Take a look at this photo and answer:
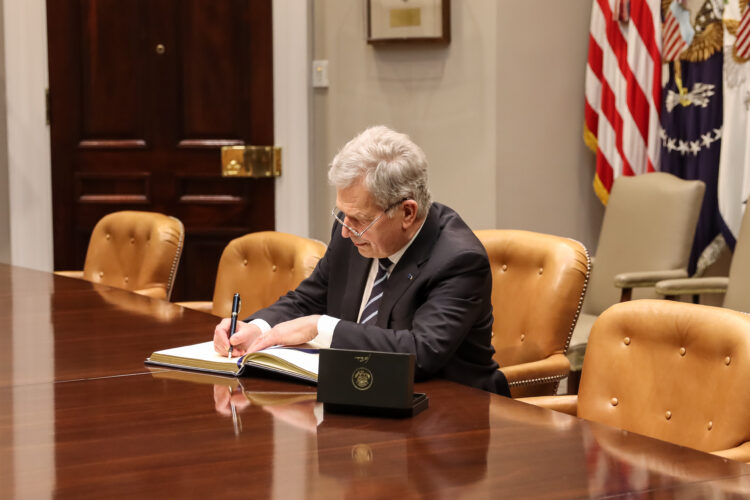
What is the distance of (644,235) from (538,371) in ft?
5.88

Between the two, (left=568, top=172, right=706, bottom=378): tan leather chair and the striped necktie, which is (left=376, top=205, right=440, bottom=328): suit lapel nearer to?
the striped necktie

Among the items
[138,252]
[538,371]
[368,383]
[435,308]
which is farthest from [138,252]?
[368,383]

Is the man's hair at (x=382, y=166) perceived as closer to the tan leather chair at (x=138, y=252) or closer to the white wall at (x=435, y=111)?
the tan leather chair at (x=138, y=252)

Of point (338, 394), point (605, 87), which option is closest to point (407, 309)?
point (338, 394)

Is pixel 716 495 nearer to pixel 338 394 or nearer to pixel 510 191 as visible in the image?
pixel 338 394

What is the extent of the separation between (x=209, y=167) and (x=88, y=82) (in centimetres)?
74

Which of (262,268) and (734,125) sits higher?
(734,125)

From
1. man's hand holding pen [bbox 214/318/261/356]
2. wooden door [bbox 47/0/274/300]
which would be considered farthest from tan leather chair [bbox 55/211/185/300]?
man's hand holding pen [bbox 214/318/261/356]

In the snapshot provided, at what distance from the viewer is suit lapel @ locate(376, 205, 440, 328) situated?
218cm

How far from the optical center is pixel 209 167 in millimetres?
4895

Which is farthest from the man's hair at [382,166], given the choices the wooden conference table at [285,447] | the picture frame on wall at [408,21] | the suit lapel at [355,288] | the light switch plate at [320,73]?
the light switch plate at [320,73]

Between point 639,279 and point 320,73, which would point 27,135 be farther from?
point 639,279

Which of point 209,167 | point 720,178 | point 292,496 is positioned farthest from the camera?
point 209,167

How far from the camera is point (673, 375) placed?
1.86 metres
